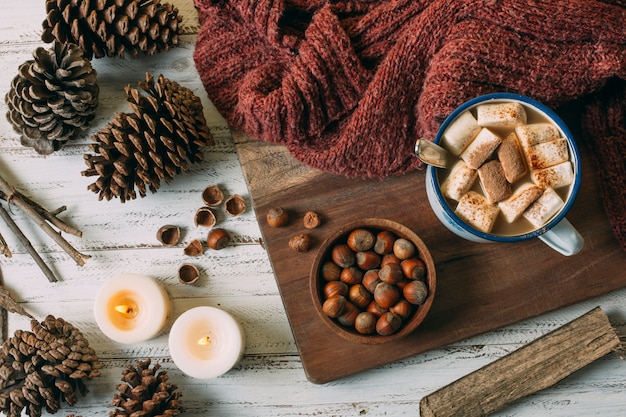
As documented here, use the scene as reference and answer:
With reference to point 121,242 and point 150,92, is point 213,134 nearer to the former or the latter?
point 150,92

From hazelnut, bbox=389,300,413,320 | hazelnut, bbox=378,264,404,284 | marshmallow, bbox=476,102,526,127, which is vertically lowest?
hazelnut, bbox=389,300,413,320

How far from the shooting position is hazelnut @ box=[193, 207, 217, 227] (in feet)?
3.59

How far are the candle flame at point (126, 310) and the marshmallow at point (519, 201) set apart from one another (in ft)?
2.06

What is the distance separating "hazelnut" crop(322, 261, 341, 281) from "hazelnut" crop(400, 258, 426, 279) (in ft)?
0.35

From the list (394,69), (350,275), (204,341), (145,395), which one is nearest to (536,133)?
(394,69)

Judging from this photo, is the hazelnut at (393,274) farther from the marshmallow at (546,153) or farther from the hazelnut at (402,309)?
the marshmallow at (546,153)

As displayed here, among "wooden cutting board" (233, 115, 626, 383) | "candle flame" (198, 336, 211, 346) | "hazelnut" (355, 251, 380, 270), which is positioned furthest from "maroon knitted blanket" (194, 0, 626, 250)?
"candle flame" (198, 336, 211, 346)

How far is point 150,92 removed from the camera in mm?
1027

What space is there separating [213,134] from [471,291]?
521 millimetres

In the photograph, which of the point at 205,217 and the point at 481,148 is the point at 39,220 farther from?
the point at 481,148

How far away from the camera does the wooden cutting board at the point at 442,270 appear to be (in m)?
1.03

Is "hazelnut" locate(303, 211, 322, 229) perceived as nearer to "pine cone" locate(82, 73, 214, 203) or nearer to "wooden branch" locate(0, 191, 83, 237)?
"pine cone" locate(82, 73, 214, 203)

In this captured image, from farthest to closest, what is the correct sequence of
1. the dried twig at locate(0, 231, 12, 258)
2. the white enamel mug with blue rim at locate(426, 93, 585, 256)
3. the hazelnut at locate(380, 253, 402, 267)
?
the dried twig at locate(0, 231, 12, 258), the hazelnut at locate(380, 253, 402, 267), the white enamel mug with blue rim at locate(426, 93, 585, 256)

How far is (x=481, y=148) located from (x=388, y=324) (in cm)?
30
